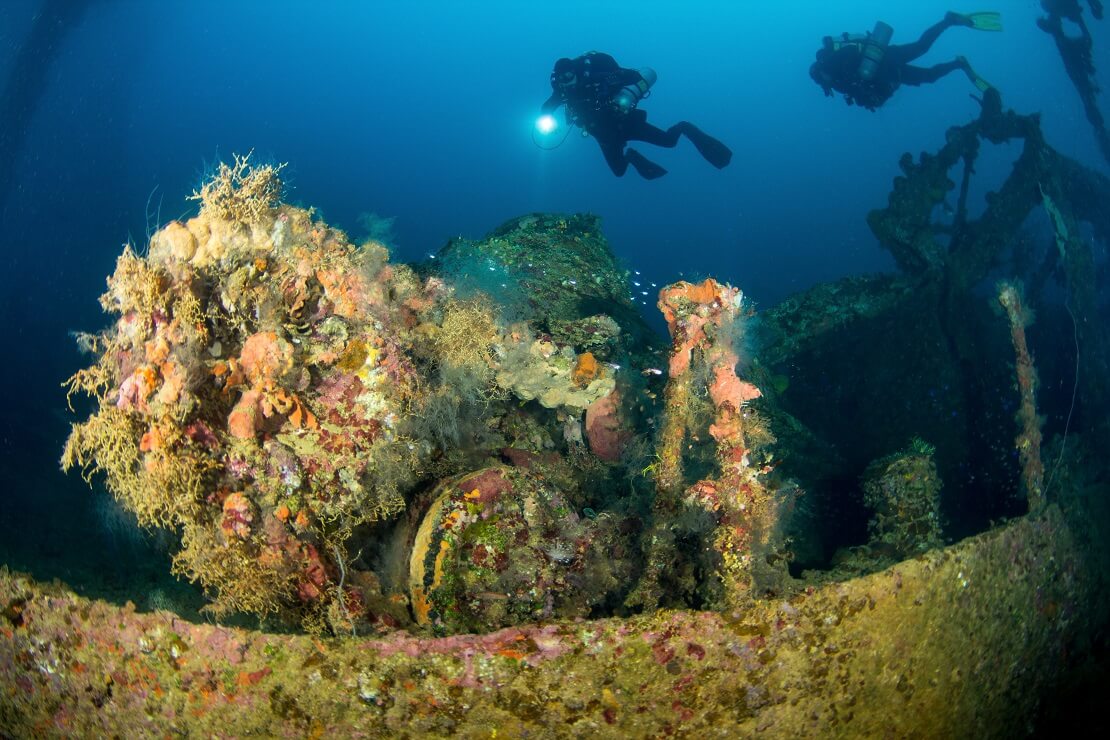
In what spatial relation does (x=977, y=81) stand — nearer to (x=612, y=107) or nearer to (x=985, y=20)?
(x=985, y=20)

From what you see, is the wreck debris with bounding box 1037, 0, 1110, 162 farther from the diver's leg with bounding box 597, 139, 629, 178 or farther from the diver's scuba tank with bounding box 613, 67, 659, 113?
the diver's leg with bounding box 597, 139, 629, 178

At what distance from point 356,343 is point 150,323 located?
102 cm

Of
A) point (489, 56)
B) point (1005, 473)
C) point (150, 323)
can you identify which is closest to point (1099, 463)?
point (1005, 473)

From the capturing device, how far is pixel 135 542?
3.68 m

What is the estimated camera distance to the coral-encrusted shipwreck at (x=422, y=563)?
7.73 ft

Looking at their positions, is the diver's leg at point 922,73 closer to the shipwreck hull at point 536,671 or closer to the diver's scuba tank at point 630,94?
the diver's scuba tank at point 630,94

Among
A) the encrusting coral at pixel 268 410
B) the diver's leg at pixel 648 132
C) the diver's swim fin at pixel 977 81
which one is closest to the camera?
the encrusting coral at pixel 268 410

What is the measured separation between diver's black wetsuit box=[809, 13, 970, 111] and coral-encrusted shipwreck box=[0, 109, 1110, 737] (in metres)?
14.3

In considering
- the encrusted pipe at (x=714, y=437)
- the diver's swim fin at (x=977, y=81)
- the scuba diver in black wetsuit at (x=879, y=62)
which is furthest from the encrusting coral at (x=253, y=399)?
the scuba diver in black wetsuit at (x=879, y=62)

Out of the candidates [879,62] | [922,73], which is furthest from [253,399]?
[922,73]

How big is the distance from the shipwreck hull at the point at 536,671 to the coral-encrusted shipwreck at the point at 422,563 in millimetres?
12

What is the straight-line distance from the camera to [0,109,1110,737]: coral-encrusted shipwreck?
2.36 meters

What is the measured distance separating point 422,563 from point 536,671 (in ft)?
2.86

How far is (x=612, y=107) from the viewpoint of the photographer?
12445 mm
